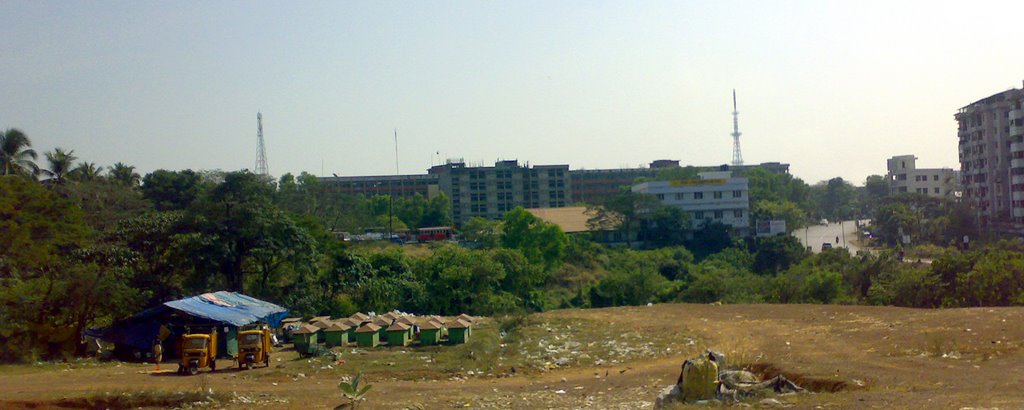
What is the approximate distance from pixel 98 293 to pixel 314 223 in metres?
13.1

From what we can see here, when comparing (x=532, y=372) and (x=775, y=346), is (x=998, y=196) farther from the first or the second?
(x=532, y=372)

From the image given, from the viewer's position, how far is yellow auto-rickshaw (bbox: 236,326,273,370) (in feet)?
68.8

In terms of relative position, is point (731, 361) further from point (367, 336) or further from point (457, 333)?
point (367, 336)

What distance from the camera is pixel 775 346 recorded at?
21219 mm

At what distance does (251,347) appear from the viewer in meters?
21.0

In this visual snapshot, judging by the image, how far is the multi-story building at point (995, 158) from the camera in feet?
193

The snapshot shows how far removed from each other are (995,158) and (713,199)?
2255cm

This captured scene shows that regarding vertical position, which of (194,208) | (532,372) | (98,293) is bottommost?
(532,372)

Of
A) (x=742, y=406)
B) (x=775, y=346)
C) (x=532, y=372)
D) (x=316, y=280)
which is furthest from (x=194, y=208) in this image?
(x=742, y=406)

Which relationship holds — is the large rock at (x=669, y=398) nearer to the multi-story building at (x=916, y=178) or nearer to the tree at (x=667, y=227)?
the tree at (x=667, y=227)

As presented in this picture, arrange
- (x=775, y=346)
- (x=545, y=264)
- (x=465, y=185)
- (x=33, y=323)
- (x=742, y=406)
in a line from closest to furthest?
(x=742, y=406) → (x=775, y=346) → (x=33, y=323) → (x=545, y=264) → (x=465, y=185)

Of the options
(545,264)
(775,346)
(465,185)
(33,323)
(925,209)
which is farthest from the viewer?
(465,185)

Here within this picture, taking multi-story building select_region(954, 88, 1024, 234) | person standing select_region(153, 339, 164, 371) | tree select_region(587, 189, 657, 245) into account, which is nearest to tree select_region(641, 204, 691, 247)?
tree select_region(587, 189, 657, 245)

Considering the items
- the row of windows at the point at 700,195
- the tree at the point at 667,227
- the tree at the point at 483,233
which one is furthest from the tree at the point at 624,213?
the tree at the point at 483,233
